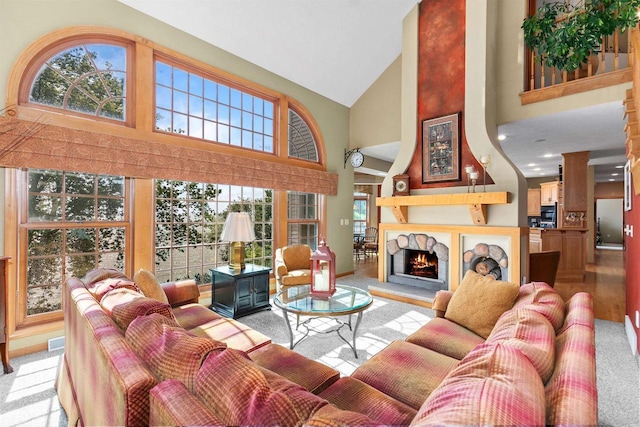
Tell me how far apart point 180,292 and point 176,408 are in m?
2.24

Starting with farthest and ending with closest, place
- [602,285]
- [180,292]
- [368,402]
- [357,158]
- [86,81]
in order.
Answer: [357,158] → [602,285] → [86,81] → [180,292] → [368,402]

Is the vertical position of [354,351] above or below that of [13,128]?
below

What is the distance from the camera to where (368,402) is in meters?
1.34

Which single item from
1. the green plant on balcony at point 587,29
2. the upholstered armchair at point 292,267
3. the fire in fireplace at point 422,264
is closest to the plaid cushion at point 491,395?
the upholstered armchair at point 292,267

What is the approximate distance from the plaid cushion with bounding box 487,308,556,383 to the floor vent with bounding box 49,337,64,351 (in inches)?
146

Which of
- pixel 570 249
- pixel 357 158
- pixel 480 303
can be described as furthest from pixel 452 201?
pixel 570 249

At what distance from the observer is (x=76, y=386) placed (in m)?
1.71

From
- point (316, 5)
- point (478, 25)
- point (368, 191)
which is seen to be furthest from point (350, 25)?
point (368, 191)

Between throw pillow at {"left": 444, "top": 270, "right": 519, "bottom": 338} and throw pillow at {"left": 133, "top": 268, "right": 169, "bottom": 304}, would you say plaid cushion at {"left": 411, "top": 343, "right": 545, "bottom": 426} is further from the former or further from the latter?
throw pillow at {"left": 133, "top": 268, "right": 169, "bottom": 304}

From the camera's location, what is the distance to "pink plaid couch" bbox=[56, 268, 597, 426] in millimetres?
747

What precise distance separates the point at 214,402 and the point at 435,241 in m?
4.19

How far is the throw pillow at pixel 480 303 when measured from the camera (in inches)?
83.7

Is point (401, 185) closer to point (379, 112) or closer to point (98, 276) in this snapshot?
point (379, 112)

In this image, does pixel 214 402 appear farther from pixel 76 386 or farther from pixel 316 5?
pixel 316 5
